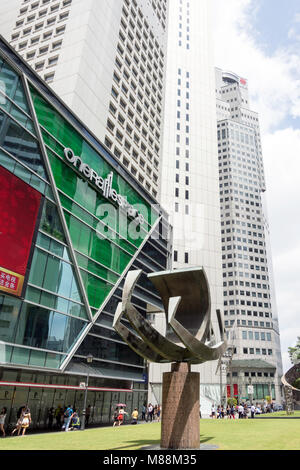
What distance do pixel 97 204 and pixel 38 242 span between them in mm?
8703

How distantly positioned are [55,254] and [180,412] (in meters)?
15.3

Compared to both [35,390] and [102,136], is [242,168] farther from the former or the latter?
[35,390]

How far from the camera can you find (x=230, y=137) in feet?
459

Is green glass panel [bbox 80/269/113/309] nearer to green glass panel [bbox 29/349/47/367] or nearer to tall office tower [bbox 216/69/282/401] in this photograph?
green glass panel [bbox 29/349/47/367]

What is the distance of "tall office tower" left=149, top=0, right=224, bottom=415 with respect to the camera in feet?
199

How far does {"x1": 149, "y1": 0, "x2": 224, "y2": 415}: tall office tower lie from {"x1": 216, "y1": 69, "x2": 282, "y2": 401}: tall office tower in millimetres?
42808

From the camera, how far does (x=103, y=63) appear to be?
4153cm

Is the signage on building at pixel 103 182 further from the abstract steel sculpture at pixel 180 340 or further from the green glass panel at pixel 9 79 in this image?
the abstract steel sculpture at pixel 180 340

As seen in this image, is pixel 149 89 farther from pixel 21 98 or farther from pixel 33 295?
pixel 33 295

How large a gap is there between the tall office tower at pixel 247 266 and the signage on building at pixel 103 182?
2675 inches

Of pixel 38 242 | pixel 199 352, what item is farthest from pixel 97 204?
pixel 199 352

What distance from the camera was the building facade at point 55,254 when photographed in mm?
21422

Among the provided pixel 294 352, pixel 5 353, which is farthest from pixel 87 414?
pixel 294 352

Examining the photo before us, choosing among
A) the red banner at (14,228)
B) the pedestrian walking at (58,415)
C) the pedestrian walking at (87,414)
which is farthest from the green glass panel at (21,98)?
the pedestrian walking at (87,414)
